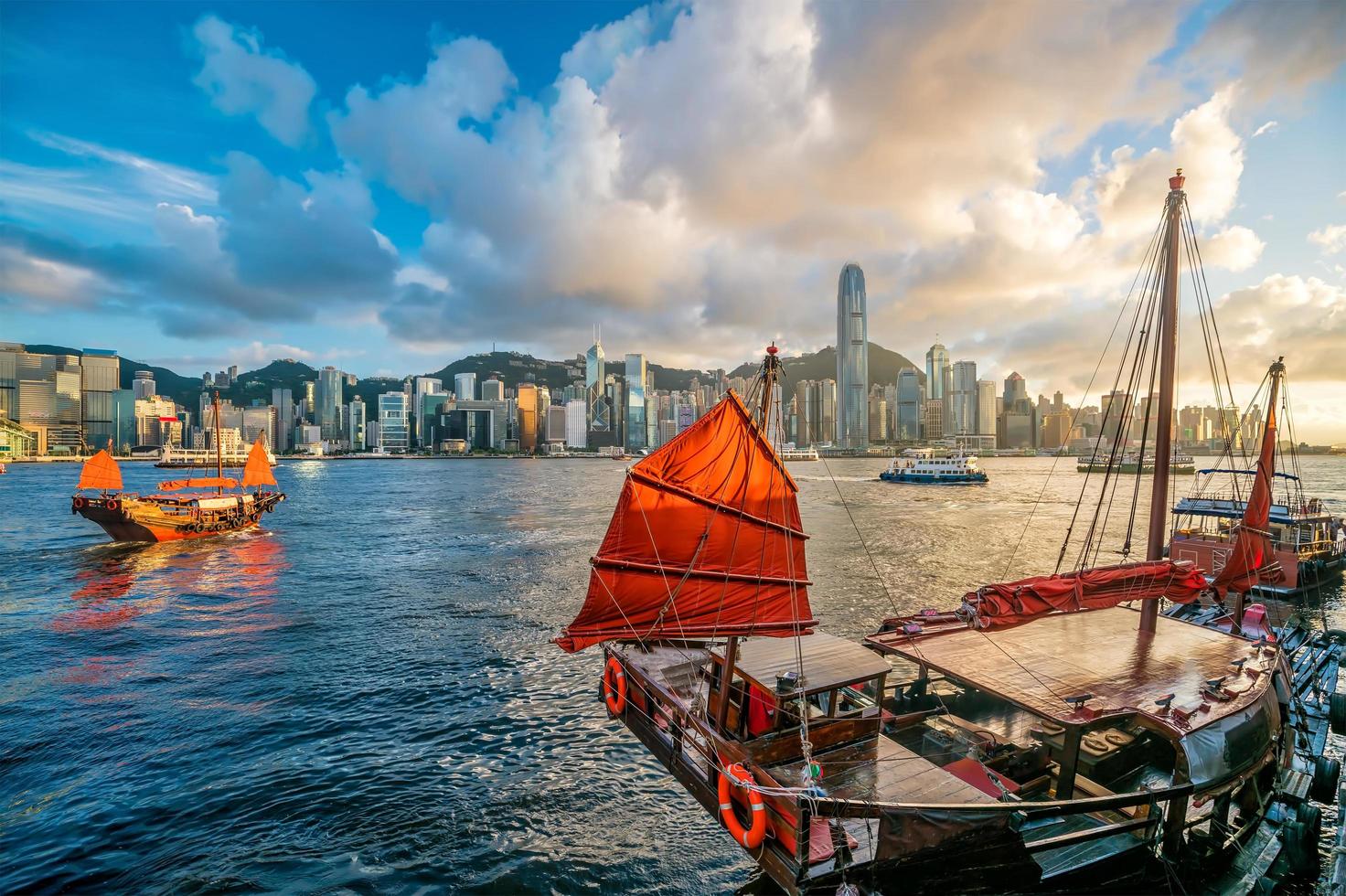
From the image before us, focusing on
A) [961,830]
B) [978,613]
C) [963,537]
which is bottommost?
[963,537]

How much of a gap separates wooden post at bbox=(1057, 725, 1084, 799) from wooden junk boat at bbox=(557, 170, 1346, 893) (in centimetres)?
3

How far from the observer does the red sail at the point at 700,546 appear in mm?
15414

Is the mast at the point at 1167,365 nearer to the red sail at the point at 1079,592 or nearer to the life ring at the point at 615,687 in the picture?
the red sail at the point at 1079,592

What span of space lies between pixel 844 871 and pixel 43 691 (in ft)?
92.2

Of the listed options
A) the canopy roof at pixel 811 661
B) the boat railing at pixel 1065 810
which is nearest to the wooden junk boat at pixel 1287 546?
the boat railing at pixel 1065 810

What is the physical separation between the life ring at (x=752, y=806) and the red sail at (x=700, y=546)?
14.3ft

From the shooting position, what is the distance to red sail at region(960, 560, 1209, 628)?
42.1 feet

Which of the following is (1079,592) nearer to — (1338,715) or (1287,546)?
(1338,715)

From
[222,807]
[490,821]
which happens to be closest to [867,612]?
[490,821]

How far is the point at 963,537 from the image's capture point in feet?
194

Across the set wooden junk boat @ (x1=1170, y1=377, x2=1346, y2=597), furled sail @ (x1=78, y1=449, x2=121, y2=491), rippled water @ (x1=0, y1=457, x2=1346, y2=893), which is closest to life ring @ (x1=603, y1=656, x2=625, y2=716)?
rippled water @ (x1=0, y1=457, x2=1346, y2=893)

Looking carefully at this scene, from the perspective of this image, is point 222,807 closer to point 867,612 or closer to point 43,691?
point 43,691

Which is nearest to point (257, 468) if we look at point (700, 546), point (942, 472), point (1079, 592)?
point (700, 546)

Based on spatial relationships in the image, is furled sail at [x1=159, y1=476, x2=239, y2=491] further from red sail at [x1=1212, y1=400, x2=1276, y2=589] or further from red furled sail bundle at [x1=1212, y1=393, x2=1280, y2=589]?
red sail at [x1=1212, y1=400, x2=1276, y2=589]
